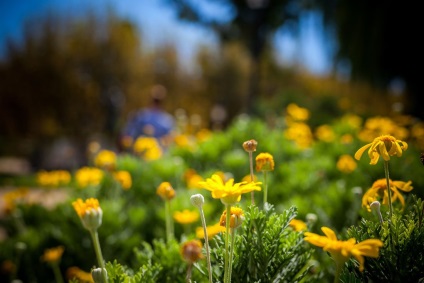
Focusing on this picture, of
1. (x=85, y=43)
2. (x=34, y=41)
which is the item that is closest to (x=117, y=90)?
(x=85, y=43)

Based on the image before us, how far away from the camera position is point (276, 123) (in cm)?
299

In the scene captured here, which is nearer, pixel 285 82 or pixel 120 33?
pixel 120 33

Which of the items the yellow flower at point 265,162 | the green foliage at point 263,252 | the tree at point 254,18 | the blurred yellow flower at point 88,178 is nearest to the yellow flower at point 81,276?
the green foliage at point 263,252

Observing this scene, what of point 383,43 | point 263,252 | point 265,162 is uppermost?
point 383,43

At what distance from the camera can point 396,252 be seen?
647 millimetres

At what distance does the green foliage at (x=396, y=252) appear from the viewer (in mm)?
630

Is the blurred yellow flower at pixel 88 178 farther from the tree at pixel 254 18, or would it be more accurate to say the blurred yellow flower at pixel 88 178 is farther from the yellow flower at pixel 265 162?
the tree at pixel 254 18

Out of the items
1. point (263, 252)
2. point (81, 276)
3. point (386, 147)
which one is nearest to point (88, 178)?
point (81, 276)

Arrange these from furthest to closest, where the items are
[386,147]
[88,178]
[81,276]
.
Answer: [88,178] → [81,276] → [386,147]

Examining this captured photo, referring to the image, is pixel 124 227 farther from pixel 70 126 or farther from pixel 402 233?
pixel 70 126

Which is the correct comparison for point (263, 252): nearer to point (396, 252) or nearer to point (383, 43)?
point (396, 252)

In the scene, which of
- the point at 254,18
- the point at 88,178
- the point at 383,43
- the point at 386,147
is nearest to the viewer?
→ the point at 386,147

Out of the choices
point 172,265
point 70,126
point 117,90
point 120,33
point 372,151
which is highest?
point 120,33

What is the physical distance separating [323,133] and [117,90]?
36.5 feet
